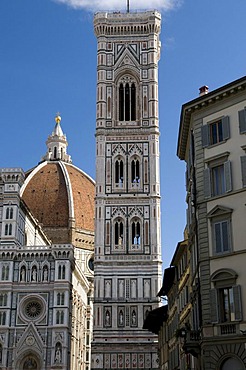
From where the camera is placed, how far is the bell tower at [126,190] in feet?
184

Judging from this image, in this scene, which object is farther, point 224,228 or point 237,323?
point 224,228

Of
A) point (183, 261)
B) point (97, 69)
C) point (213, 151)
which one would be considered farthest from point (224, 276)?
point (97, 69)

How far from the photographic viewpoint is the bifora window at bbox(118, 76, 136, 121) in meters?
64.1

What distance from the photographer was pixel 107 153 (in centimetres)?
6206

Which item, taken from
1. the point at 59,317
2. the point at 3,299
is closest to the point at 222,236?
the point at 59,317

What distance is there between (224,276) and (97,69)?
47.0 meters

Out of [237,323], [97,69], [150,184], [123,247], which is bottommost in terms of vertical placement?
[237,323]

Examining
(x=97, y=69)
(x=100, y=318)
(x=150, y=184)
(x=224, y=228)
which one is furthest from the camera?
(x=97, y=69)

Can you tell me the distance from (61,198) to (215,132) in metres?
78.9

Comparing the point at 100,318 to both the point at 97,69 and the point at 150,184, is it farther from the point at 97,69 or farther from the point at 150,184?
the point at 97,69

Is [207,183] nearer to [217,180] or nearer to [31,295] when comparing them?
[217,180]

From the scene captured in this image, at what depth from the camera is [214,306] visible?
21.6m

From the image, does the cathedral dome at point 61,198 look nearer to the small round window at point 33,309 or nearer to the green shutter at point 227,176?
the small round window at point 33,309

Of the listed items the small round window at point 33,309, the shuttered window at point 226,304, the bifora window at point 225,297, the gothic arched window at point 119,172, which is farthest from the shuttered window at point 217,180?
the small round window at point 33,309
